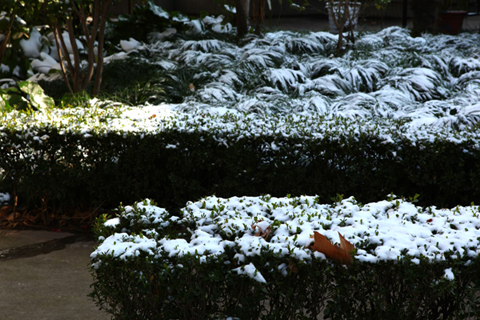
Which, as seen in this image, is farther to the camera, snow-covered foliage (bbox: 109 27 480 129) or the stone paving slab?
snow-covered foliage (bbox: 109 27 480 129)

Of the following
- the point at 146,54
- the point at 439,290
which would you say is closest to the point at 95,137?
the point at 439,290

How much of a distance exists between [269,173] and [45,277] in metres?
2.00

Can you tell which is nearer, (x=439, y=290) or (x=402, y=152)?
(x=439, y=290)

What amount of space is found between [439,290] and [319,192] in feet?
7.65

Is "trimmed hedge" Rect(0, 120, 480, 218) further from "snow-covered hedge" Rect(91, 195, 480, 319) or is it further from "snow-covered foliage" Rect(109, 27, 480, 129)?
"snow-covered hedge" Rect(91, 195, 480, 319)

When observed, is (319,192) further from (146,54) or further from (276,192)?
(146,54)

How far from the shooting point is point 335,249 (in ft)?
6.52

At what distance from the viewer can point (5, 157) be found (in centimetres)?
441

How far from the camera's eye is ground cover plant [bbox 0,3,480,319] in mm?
1978

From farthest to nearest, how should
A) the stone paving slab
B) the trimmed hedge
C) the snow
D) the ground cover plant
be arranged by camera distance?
1. the trimmed hedge
2. the stone paving slab
3. the ground cover plant
4. the snow

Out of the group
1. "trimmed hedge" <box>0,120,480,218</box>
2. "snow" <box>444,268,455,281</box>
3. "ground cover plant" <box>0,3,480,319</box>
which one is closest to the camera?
"snow" <box>444,268,455,281</box>

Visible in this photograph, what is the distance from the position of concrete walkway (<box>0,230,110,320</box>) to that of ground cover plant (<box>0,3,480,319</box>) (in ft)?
0.91

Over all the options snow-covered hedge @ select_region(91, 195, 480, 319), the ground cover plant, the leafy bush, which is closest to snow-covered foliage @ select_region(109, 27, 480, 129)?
the ground cover plant

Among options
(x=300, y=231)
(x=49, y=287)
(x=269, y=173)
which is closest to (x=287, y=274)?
(x=300, y=231)
